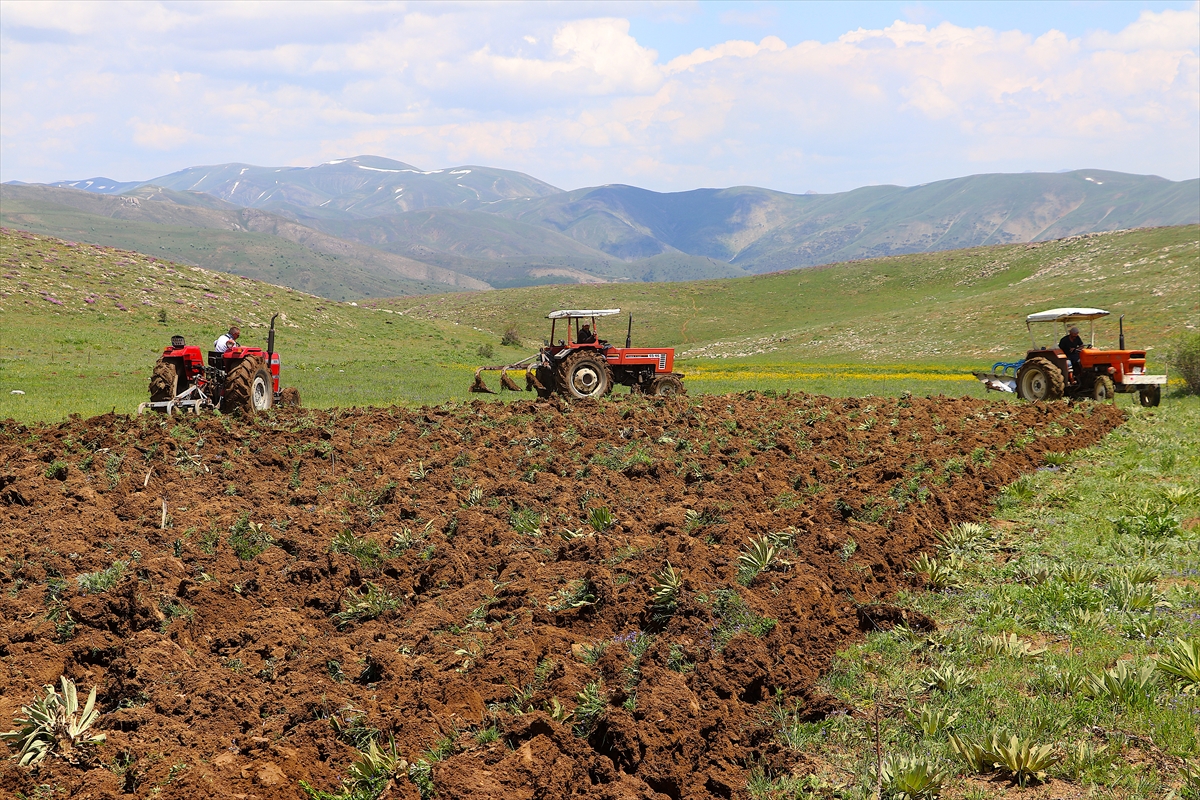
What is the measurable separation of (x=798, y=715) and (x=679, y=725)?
2.83 ft

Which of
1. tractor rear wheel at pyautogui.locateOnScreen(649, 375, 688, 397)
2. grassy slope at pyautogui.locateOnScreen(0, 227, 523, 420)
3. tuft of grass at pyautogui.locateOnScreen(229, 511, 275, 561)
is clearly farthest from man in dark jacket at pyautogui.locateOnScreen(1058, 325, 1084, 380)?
tuft of grass at pyautogui.locateOnScreen(229, 511, 275, 561)

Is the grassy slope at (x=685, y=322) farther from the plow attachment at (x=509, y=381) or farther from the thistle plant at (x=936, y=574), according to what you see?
the thistle plant at (x=936, y=574)

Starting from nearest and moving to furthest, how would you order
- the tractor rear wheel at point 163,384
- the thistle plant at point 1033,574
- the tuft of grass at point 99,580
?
1. the tuft of grass at point 99,580
2. the thistle plant at point 1033,574
3. the tractor rear wheel at point 163,384

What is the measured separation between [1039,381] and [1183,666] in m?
→ 17.9

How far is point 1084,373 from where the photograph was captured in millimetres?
21391

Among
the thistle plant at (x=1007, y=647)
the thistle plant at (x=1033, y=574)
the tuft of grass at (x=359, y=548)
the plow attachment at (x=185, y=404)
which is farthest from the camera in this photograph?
the plow attachment at (x=185, y=404)

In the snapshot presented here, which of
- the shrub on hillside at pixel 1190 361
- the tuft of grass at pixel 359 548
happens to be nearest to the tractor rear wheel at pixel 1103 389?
the shrub on hillside at pixel 1190 361

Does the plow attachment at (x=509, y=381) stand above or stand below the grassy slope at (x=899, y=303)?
below

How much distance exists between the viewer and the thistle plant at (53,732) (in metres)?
4.74

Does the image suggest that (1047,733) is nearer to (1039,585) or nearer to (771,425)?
(1039,585)

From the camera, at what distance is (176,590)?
7.11 meters

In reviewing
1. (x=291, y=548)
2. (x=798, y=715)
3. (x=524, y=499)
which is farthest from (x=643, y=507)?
(x=798, y=715)

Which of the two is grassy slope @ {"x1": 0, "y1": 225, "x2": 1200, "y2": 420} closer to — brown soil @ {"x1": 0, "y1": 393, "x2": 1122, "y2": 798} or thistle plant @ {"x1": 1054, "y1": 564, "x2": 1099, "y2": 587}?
brown soil @ {"x1": 0, "y1": 393, "x2": 1122, "y2": 798}

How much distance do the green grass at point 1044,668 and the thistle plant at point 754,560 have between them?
1181 millimetres
